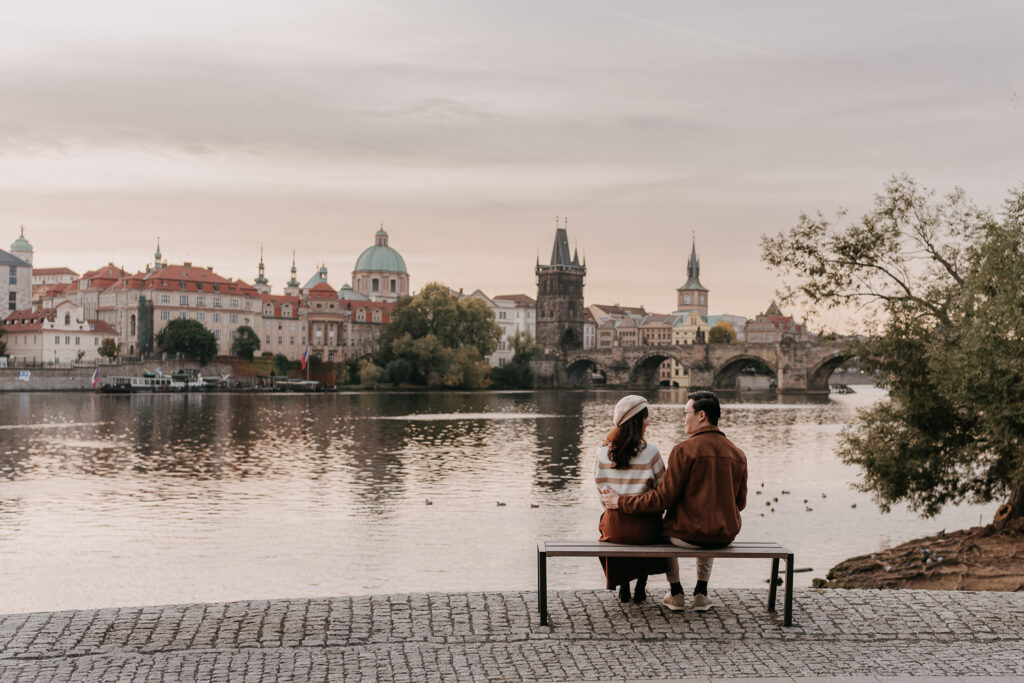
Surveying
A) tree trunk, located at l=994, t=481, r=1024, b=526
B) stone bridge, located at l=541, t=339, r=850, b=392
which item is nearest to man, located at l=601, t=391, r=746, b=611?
tree trunk, located at l=994, t=481, r=1024, b=526

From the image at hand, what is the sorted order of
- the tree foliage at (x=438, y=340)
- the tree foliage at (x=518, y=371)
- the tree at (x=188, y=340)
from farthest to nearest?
the tree foliage at (x=518, y=371) < the tree at (x=188, y=340) < the tree foliage at (x=438, y=340)

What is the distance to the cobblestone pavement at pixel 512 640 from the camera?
6742mm

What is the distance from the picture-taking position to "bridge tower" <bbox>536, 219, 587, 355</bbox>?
151125 millimetres

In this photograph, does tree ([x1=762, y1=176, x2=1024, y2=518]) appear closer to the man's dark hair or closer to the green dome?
the man's dark hair

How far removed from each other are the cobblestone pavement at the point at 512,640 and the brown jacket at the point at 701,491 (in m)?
0.66

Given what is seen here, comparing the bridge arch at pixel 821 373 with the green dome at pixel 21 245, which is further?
the green dome at pixel 21 245

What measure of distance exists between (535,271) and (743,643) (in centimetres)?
15012

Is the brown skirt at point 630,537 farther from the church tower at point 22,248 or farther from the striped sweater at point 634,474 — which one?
the church tower at point 22,248

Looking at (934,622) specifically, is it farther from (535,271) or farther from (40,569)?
(535,271)

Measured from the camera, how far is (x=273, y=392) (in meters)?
101

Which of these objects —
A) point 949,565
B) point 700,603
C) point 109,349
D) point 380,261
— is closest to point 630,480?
point 700,603

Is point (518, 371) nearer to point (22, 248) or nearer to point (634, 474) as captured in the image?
point (22, 248)

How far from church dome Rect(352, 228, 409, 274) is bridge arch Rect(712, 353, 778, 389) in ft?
187

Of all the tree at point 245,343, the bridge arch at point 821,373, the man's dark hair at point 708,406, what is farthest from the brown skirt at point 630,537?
the tree at point 245,343
